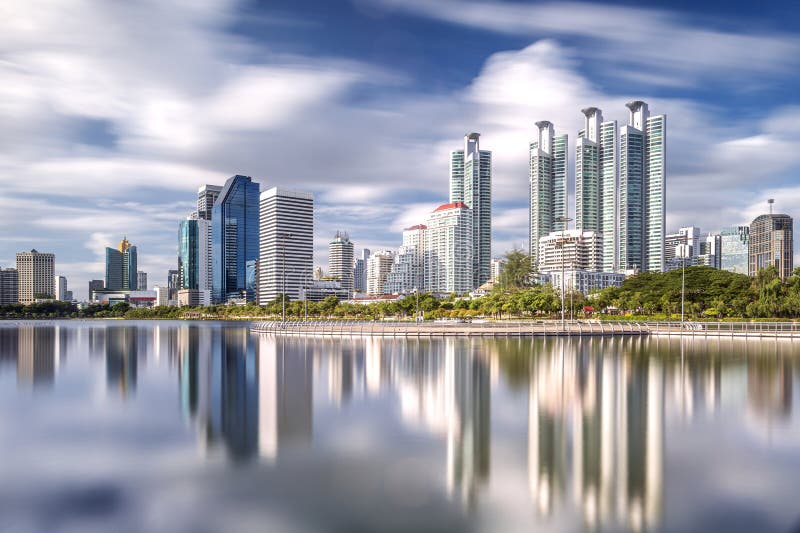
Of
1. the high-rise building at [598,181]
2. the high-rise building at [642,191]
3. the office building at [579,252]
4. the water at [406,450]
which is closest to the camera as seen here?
the water at [406,450]

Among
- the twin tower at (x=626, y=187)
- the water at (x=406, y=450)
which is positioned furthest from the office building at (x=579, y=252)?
the water at (x=406, y=450)

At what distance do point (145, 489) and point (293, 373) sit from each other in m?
19.4

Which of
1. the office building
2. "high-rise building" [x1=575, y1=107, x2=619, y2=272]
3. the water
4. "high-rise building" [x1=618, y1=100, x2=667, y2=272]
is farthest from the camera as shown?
A: "high-rise building" [x1=575, y1=107, x2=619, y2=272]

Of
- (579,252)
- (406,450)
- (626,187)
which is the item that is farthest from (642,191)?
(406,450)

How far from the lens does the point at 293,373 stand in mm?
32750

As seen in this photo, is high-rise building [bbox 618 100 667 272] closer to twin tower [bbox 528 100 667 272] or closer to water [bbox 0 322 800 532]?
twin tower [bbox 528 100 667 272]

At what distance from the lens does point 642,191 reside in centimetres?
18750

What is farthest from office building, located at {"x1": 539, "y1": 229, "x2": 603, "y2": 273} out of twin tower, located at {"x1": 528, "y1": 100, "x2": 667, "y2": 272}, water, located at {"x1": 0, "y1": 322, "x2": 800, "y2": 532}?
water, located at {"x1": 0, "y1": 322, "x2": 800, "y2": 532}

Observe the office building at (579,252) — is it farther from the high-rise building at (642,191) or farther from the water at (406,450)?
the water at (406,450)

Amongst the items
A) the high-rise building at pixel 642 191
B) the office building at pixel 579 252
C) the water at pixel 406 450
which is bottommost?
the water at pixel 406 450

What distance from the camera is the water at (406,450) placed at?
1173cm

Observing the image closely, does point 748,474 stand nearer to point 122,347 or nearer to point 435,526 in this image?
point 435,526

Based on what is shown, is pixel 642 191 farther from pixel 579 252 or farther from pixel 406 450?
pixel 406 450

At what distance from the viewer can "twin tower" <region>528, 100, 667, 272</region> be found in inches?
7293
